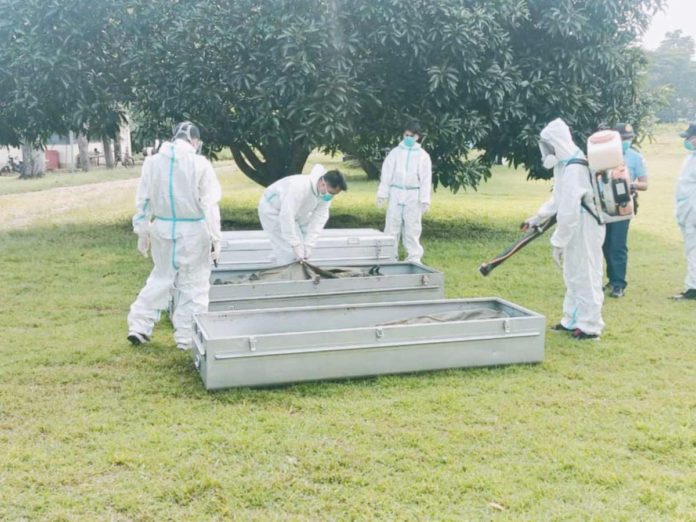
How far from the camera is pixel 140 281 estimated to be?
8.89m

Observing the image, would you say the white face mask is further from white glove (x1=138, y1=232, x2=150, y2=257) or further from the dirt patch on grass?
the dirt patch on grass

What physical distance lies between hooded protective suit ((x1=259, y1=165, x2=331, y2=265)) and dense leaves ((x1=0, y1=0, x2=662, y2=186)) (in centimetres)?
318

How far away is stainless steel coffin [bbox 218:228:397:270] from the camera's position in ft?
27.2

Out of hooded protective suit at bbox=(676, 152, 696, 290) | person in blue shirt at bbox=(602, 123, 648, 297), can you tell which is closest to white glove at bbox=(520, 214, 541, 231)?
person in blue shirt at bbox=(602, 123, 648, 297)

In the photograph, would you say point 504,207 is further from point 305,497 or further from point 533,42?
point 305,497

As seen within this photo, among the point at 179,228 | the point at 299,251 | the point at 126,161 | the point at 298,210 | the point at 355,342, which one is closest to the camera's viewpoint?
the point at 355,342

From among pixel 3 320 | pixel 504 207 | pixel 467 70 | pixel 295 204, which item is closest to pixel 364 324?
pixel 295 204

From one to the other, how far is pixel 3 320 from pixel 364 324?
11.5 ft

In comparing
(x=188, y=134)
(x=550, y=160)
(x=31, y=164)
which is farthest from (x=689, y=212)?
(x=31, y=164)

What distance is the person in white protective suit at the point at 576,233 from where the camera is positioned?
625 centimetres

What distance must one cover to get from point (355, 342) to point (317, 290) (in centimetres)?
193

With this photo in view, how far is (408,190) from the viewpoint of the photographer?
9.68 meters

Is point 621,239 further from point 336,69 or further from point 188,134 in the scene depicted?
point 188,134

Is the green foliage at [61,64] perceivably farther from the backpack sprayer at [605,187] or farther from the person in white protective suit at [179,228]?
the backpack sprayer at [605,187]
